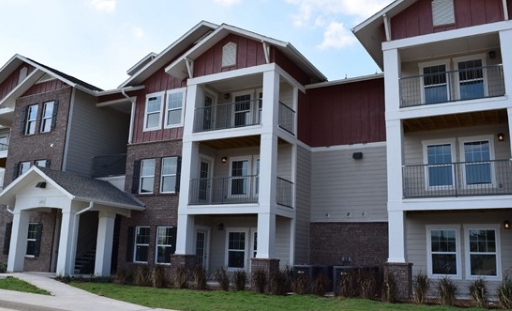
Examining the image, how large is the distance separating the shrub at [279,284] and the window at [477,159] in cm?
683


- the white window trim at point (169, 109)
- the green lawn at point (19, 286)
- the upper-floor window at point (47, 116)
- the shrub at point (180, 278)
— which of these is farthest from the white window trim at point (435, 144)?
the upper-floor window at point (47, 116)

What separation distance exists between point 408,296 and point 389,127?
5484 mm

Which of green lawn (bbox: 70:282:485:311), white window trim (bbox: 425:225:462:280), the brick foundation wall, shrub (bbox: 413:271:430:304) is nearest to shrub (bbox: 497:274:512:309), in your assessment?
green lawn (bbox: 70:282:485:311)

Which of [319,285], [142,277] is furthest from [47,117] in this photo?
[319,285]

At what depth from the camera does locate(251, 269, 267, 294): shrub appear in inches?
651

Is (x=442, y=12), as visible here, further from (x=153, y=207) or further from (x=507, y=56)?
(x=153, y=207)

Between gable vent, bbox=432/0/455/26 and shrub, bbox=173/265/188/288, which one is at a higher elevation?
gable vent, bbox=432/0/455/26

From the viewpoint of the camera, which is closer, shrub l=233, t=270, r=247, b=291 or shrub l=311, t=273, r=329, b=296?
shrub l=311, t=273, r=329, b=296

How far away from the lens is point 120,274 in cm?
1852

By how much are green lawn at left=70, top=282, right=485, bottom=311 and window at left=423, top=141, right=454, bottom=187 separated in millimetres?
5252

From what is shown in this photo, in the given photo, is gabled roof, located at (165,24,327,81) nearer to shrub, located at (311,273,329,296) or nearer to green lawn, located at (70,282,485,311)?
shrub, located at (311,273,329,296)

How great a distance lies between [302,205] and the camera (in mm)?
20062

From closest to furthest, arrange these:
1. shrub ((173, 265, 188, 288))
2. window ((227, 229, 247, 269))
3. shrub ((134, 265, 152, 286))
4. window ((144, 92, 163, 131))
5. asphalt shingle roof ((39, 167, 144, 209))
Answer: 1. shrub ((173, 265, 188, 288))
2. shrub ((134, 265, 152, 286))
3. asphalt shingle roof ((39, 167, 144, 209))
4. window ((227, 229, 247, 269))
5. window ((144, 92, 163, 131))

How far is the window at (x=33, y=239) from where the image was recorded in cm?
2275
